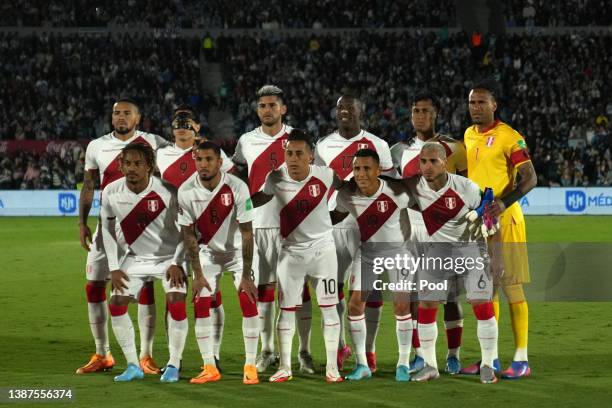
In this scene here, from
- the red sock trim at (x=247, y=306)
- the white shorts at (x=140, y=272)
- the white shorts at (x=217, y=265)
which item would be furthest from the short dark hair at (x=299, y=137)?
the white shorts at (x=140, y=272)

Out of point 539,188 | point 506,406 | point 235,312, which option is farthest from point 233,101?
point 506,406

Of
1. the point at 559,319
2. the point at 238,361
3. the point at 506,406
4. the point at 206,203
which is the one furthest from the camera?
the point at 559,319

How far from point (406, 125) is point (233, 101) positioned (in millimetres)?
6259

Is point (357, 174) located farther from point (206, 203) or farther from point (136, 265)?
point (136, 265)

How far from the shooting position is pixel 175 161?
9.59 m

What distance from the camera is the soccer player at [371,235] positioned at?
27.3 feet

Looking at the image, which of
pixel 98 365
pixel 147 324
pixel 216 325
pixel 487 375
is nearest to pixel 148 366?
pixel 147 324

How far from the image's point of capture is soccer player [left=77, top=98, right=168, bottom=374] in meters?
8.73

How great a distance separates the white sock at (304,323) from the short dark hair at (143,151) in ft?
5.78

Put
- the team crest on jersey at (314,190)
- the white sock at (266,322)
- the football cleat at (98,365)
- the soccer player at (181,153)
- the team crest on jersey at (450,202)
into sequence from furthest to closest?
the soccer player at (181,153) < the white sock at (266,322) < the football cleat at (98,365) < the team crest on jersey at (314,190) < the team crest on jersey at (450,202)

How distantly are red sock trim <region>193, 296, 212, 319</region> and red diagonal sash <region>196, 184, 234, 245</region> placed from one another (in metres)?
A: 0.51

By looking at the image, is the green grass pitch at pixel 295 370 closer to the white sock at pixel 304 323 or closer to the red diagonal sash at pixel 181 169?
the white sock at pixel 304 323

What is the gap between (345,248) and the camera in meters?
8.81

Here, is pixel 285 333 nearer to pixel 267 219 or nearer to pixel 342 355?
pixel 342 355
